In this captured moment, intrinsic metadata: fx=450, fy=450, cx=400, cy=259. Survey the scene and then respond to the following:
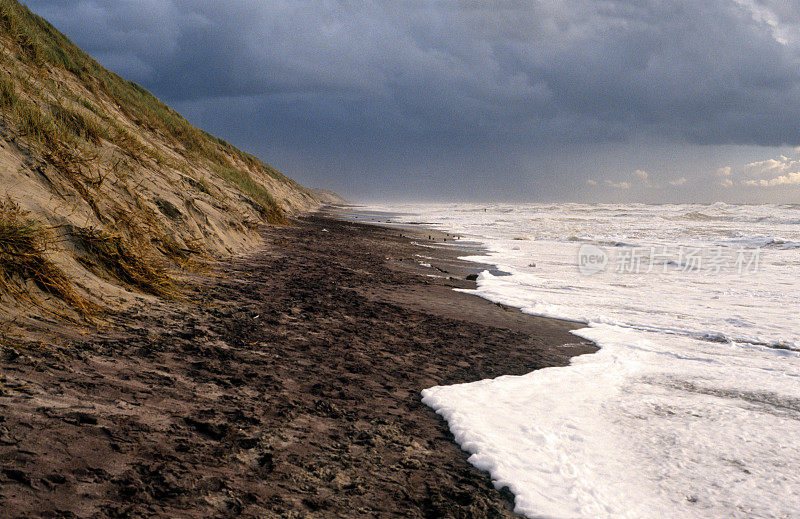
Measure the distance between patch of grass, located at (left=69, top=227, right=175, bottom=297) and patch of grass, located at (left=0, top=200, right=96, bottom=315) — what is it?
0.53 m

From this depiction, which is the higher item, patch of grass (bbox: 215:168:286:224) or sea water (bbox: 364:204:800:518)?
patch of grass (bbox: 215:168:286:224)

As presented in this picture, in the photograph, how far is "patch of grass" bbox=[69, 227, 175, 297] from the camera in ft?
14.3

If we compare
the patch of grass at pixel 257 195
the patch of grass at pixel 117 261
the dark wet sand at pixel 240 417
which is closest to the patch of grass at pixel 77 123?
the patch of grass at pixel 117 261

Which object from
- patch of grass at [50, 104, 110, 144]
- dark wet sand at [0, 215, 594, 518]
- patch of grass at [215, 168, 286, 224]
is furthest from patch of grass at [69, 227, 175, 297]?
patch of grass at [215, 168, 286, 224]

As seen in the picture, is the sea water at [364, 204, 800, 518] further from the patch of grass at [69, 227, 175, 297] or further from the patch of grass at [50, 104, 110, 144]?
the patch of grass at [50, 104, 110, 144]

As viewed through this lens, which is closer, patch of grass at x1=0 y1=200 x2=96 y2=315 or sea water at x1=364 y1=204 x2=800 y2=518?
sea water at x1=364 y1=204 x2=800 y2=518

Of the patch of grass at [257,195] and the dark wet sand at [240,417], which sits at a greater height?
the patch of grass at [257,195]

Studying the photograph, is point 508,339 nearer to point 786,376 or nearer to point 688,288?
point 786,376

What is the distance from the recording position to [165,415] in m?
2.55

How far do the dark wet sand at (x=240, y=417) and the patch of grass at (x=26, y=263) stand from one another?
490mm

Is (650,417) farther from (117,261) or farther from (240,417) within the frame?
(117,261)

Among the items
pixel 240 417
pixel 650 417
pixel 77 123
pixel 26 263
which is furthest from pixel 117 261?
pixel 650 417

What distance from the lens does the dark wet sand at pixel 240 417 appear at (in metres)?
1.96

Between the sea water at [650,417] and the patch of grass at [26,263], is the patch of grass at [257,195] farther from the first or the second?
the patch of grass at [26,263]
